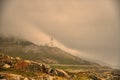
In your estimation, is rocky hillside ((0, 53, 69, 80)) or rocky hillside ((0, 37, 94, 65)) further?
rocky hillside ((0, 37, 94, 65))

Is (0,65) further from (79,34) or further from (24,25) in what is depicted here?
(79,34)

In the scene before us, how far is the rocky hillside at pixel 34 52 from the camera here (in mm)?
11617

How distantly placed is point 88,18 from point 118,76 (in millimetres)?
2675

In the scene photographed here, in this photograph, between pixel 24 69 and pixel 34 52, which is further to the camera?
pixel 34 52

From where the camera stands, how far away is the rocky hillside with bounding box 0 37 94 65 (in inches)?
457

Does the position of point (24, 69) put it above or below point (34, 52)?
below

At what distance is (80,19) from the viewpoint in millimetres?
12164

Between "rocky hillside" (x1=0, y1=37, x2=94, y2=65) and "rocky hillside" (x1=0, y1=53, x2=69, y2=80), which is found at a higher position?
"rocky hillside" (x1=0, y1=37, x2=94, y2=65)

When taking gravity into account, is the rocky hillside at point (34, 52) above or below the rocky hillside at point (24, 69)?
above

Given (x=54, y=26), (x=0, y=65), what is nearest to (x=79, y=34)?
(x=54, y=26)

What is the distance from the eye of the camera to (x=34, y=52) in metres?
11.7

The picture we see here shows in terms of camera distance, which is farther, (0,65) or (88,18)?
(88,18)

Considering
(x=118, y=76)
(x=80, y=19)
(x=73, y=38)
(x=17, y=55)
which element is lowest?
(x=118, y=76)

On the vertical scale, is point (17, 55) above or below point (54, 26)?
below
